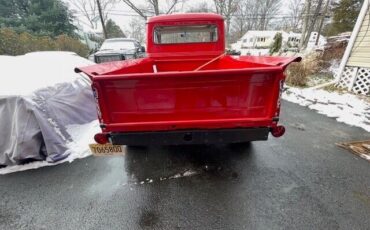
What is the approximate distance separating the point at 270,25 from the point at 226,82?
49.2 metres

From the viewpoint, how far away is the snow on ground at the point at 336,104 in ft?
15.7

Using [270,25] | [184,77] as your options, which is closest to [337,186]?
[184,77]

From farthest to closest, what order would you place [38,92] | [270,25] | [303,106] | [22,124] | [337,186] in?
1. [270,25]
2. [303,106]
3. [38,92]
4. [22,124]
5. [337,186]

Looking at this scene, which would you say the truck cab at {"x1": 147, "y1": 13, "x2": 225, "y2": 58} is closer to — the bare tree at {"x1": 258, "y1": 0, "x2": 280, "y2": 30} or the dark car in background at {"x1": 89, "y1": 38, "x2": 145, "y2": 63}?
the dark car in background at {"x1": 89, "y1": 38, "x2": 145, "y2": 63}

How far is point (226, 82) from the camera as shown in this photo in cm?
217

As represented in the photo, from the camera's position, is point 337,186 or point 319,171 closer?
point 337,186

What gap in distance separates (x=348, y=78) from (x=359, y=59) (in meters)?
0.69

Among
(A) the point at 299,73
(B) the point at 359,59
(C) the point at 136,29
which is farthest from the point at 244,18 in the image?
(B) the point at 359,59

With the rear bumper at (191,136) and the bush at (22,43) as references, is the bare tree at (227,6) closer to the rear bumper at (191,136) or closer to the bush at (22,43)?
the bush at (22,43)

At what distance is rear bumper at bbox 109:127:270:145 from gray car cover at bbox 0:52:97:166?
1501 millimetres

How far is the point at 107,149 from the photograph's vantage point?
256 cm

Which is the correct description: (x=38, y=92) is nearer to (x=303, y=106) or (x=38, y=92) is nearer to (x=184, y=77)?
(x=184, y=77)

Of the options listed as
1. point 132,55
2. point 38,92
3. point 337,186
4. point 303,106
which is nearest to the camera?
point 337,186

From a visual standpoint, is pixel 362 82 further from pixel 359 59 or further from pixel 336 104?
pixel 336 104
